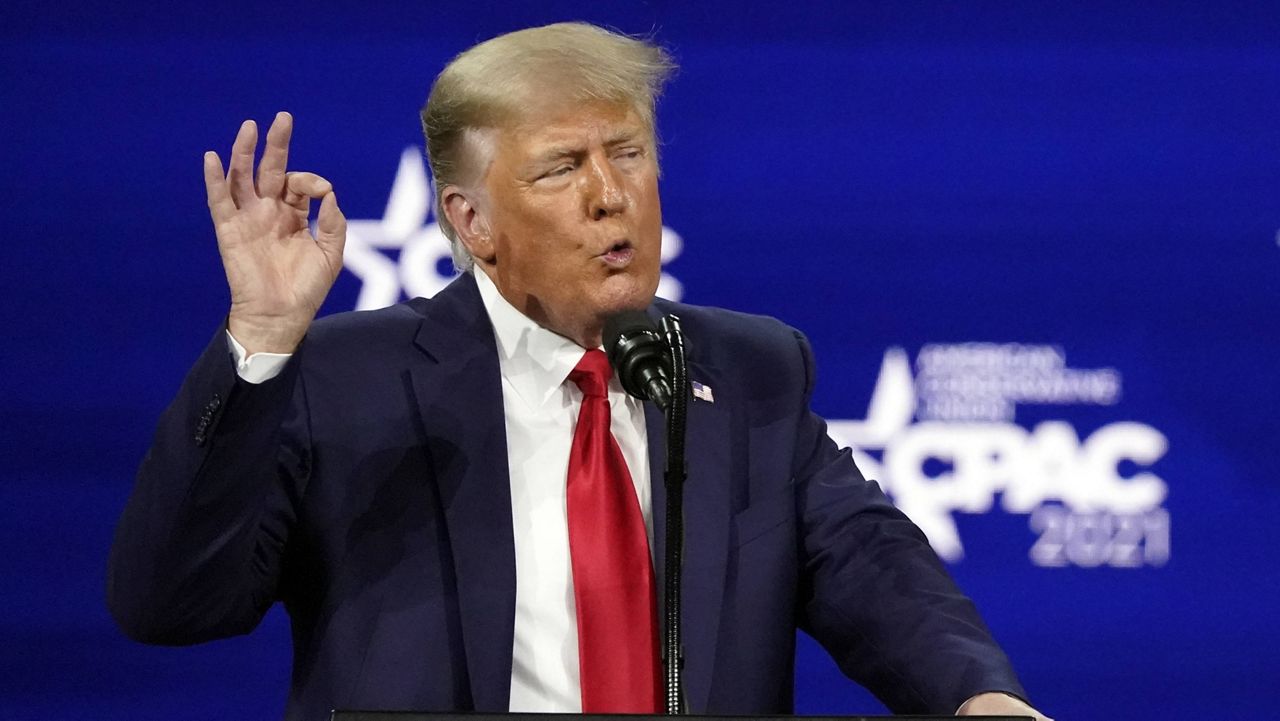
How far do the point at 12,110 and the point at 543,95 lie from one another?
1.48 metres

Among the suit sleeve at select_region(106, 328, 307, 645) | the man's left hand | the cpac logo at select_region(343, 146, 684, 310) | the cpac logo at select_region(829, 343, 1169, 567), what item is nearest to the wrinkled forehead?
the suit sleeve at select_region(106, 328, 307, 645)

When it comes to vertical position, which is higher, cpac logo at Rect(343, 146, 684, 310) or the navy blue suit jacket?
cpac logo at Rect(343, 146, 684, 310)

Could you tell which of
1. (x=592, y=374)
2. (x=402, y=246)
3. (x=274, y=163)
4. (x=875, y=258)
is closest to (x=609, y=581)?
(x=592, y=374)

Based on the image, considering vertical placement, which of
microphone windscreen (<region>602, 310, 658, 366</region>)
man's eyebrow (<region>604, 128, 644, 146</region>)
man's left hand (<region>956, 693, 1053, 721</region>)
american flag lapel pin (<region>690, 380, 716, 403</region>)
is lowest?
man's left hand (<region>956, 693, 1053, 721</region>)

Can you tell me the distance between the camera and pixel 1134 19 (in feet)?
9.98

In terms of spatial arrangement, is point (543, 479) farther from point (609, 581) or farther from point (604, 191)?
point (604, 191)

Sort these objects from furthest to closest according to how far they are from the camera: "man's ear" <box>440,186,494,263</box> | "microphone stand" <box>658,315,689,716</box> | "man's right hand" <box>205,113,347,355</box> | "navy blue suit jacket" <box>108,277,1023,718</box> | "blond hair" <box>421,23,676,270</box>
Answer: "man's ear" <box>440,186,494,263</box>
"blond hair" <box>421,23,676,270</box>
"navy blue suit jacket" <box>108,277,1023,718</box>
"man's right hand" <box>205,113,347,355</box>
"microphone stand" <box>658,315,689,716</box>

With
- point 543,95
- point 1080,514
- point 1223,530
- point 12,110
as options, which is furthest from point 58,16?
point 1223,530

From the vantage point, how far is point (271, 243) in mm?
1631

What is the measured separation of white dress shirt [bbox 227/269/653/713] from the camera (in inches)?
72.3

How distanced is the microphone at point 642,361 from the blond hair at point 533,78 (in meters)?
0.50

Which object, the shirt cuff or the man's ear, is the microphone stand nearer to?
the shirt cuff

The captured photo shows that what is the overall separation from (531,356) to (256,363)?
18.7 inches

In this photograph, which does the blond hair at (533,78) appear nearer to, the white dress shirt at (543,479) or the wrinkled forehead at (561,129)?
the wrinkled forehead at (561,129)
